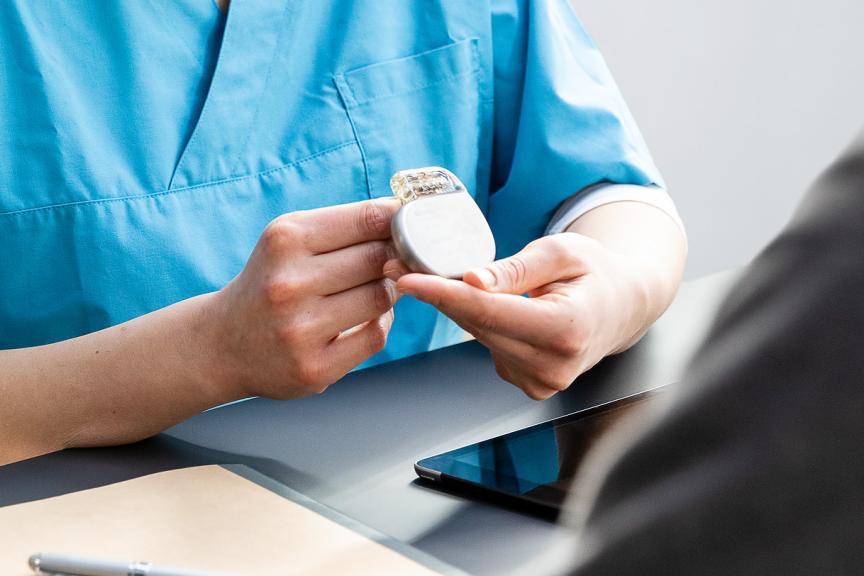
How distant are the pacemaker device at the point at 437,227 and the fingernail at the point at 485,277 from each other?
12 mm

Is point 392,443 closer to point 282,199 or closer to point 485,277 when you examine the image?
point 485,277

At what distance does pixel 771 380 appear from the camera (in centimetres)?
21

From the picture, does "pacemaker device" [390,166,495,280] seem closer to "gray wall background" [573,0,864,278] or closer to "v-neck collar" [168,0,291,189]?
"v-neck collar" [168,0,291,189]

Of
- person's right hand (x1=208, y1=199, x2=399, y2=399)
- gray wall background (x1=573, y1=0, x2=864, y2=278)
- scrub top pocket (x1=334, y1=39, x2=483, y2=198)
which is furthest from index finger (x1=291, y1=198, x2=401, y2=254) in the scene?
gray wall background (x1=573, y1=0, x2=864, y2=278)

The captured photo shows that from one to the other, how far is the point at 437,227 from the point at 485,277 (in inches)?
1.8

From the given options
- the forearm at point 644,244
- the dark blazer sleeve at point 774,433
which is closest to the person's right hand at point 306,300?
the forearm at point 644,244

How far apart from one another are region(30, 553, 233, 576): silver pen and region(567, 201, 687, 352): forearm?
404mm

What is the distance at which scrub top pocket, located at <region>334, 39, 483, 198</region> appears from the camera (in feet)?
2.82

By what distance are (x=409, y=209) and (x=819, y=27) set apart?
6.41 ft

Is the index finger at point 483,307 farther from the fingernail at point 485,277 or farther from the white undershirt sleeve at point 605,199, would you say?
the white undershirt sleeve at point 605,199

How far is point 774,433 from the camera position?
20cm

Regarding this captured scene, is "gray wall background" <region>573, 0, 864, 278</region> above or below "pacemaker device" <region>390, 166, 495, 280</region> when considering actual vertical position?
below

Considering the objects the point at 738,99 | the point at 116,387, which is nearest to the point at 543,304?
the point at 116,387

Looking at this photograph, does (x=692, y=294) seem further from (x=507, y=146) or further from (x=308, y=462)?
(x=308, y=462)
